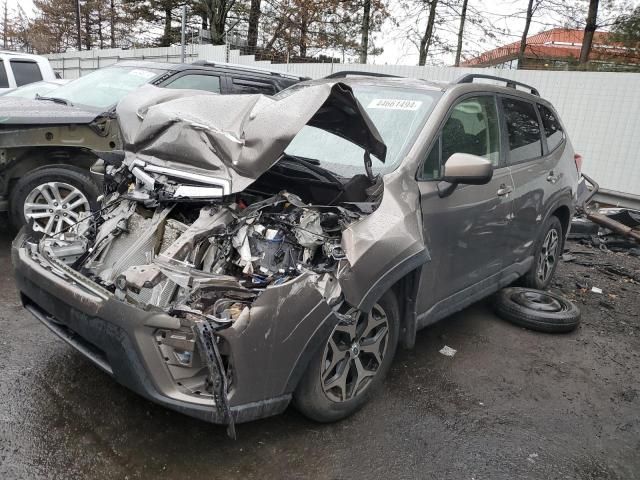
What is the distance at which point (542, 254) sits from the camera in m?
4.99

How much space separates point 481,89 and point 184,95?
2.19m

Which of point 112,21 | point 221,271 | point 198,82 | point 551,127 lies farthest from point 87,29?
point 221,271

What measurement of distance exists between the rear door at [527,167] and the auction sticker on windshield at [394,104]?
961 millimetres

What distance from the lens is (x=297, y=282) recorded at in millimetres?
2346

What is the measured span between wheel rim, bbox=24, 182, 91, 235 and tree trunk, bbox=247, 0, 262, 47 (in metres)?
22.5

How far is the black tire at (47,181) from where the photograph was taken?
4840 mm

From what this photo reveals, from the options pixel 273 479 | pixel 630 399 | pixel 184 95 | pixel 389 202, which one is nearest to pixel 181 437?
pixel 273 479

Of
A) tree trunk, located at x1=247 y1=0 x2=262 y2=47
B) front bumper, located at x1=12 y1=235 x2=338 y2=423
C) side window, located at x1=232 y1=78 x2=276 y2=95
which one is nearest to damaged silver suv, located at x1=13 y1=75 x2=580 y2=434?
front bumper, located at x1=12 y1=235 x2=338 y2=423

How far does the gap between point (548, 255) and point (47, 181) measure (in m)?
4.96

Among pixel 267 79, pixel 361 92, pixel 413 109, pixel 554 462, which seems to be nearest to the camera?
pixel 554 462

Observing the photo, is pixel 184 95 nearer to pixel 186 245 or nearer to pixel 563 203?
pixel 186 245

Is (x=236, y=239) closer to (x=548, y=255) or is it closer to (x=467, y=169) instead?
(x=467, y=169)

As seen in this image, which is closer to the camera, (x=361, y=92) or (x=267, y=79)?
(x=361, y=92)

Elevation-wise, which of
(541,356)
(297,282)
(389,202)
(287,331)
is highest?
(389,202)
